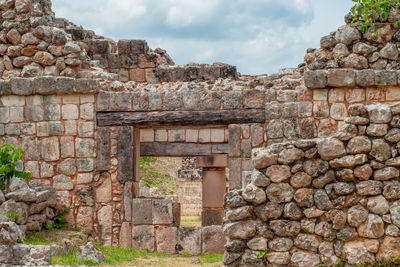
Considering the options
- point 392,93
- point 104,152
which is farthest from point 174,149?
point 392,93

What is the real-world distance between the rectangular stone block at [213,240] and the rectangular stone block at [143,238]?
35.3 inches

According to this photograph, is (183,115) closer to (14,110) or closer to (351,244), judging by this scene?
(14,110)

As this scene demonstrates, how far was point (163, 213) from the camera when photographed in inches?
433

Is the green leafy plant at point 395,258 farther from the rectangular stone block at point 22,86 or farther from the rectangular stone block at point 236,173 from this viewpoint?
the rectangular stone block at point 22,86

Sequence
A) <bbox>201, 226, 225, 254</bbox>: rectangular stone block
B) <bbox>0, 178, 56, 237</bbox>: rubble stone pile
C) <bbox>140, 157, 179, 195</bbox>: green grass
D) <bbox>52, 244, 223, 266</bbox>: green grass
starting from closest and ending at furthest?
<bbox>52, 244, 223, 266</bbox>: green grass
<bbox>0, 178, 56, 237</bbox>: rubble stone pile
<bbox>201, 226, 225, 254</bbox>: rectangular stone block
<bbox>140, 157, 179, 195</bbox>: green grass

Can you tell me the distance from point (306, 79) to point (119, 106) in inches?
132

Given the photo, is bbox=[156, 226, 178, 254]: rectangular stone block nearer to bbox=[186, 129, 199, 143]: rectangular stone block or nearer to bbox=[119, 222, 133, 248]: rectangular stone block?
bbox=[119, 222, 133, 248]: rectangular stone block

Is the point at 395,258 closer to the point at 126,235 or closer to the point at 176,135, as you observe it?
the point at 126,235

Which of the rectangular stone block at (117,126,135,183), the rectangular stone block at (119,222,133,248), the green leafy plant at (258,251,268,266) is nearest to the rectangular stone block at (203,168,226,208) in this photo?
the rectangular stone block at (119,222,133,248)

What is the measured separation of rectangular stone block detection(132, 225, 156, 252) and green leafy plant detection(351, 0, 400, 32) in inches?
201

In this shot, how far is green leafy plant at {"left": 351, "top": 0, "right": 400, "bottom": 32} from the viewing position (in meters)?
10.7

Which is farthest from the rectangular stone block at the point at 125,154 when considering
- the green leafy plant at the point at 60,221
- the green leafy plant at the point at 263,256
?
the green leafy plant at the point at 263,256

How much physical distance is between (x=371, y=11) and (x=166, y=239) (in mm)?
5321

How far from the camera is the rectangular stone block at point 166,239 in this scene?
35.8ft
